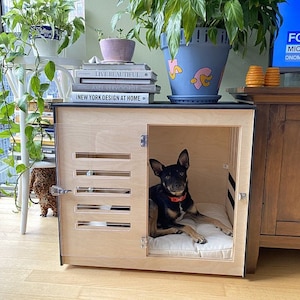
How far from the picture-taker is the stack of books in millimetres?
1056

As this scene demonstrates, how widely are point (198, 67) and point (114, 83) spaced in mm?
295

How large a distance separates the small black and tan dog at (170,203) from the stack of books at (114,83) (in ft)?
1.08

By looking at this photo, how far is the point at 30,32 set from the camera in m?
1.32

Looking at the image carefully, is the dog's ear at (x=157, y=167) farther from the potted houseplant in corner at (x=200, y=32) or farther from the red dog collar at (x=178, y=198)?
the potted houseplant in corner at (x=200, y=32)

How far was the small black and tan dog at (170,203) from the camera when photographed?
1.25 meters

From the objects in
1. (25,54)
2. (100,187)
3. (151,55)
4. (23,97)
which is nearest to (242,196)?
(100,187)

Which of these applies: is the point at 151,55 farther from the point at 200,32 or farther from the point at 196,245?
the point at 196,245

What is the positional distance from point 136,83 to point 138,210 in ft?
1.40

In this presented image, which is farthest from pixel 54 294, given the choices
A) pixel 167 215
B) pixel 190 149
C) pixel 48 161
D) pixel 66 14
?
pixel 66 14

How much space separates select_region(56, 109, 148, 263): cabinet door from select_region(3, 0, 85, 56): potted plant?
48cm

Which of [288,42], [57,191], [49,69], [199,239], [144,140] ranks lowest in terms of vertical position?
[199,239]

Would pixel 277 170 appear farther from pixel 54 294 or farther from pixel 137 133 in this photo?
pixel 54 294

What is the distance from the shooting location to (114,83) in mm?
1069

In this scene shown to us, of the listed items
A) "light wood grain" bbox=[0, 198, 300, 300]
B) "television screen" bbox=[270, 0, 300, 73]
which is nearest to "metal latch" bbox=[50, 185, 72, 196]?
"light wood grain" bbox=[0, 198, 300, 300]
